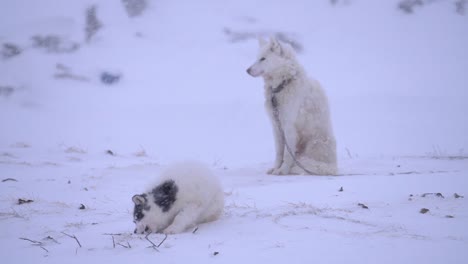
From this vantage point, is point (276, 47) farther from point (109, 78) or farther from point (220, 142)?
point (109, 78)

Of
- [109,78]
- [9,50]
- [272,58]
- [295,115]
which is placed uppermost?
[9,50]

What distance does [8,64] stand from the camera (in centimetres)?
1137

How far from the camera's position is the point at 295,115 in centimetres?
559

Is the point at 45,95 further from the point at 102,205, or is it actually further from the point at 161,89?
the point at 102,205

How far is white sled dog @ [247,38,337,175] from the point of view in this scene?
5574 mm

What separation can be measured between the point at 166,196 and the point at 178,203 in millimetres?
98

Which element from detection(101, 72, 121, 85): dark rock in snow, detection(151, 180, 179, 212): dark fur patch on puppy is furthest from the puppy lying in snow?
detection(101, 72, 121, 85): dark rock in snow

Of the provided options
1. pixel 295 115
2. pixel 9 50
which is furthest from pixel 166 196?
pixel 9 50

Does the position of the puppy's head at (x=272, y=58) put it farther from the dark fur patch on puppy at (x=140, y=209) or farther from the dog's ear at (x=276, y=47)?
the dark fur patch on puppy at (x=140, y=209)

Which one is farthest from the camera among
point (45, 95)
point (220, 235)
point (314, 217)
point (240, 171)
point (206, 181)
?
point (45, 95)

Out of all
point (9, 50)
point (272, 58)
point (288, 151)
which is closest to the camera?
point (288, 151)

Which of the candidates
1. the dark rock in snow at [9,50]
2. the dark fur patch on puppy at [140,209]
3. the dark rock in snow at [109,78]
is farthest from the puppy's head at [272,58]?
the dark rock in snow at [9,50]

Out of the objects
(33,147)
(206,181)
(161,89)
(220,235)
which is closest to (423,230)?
(220,235)

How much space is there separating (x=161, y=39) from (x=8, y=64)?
4.50m
